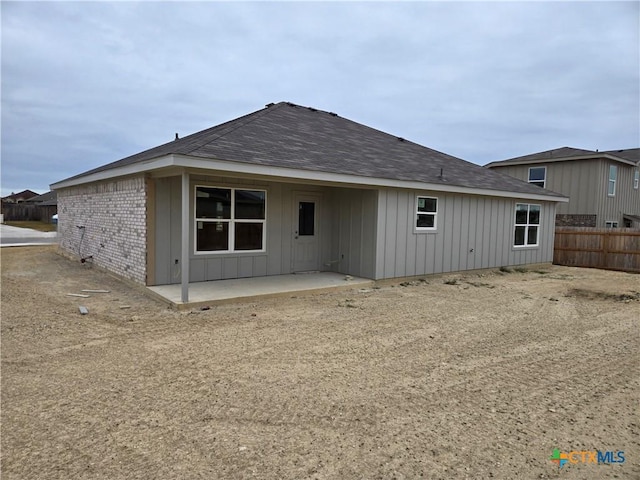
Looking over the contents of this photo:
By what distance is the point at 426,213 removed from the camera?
34.9 feet

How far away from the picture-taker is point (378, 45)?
655 inches

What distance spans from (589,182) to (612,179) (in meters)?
1.60

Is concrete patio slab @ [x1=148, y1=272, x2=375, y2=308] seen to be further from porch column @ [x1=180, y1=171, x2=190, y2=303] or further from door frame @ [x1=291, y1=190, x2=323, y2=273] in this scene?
door frame @ [x1=291, y1=190, x2=323, y2=273]

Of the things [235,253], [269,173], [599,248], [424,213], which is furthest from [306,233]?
[599,248]

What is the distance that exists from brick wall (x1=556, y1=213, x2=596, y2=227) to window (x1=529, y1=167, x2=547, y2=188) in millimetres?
1821

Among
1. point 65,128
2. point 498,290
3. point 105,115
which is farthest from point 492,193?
point 65,128

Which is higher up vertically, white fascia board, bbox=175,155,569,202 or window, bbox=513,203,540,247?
white fascia board, bbox=175,155,569,202

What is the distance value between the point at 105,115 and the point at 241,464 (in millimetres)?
26587

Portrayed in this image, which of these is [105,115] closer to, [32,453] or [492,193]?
[492,193]

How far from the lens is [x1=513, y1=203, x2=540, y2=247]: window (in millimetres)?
13211

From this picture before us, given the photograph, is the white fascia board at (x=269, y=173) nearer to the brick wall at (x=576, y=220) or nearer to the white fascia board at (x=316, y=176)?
the white fascia board at (x=316, y=176)

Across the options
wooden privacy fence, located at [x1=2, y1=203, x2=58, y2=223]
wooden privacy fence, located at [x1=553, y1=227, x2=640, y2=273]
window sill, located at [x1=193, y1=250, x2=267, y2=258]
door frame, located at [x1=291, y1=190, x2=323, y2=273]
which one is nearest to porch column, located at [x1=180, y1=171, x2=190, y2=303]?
window sill, located at [x1=193, y1=250, x2=267, y2=258]

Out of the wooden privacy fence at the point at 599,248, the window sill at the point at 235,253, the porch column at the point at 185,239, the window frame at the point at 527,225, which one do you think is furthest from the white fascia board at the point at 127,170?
the wooden privacy fence at the point at 599,248

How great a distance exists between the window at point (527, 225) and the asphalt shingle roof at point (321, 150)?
622 mm
